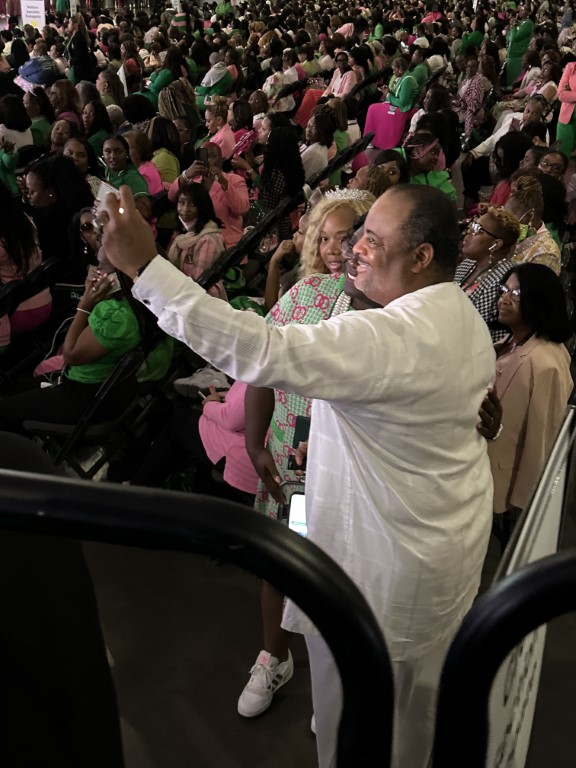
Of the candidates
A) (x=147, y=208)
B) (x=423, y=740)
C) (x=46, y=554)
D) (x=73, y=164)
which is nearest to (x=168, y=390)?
(x=147, y=208)

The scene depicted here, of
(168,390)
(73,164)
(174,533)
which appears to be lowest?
(168,390)

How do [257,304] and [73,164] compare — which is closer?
[257,304]

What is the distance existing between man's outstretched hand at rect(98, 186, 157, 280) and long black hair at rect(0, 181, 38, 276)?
270 cm

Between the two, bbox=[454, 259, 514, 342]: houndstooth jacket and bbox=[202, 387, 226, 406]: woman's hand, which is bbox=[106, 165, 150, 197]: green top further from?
bbox=[454, 259, 514, 342]: houndstooth jacket

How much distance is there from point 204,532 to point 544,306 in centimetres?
203

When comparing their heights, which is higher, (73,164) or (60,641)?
(60,641)

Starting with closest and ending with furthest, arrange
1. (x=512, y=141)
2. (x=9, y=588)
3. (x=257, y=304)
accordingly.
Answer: (x=9, y=588), (x=257, y=304), (x=512, y=141)

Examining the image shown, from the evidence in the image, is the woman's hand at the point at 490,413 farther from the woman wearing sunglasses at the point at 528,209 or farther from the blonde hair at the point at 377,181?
the blonde hair at the point at 377,181

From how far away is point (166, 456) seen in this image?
2869mm

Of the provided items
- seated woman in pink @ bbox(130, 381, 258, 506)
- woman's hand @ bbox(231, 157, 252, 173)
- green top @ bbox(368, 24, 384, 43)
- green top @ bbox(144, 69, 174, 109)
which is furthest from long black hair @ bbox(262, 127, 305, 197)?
green top @ bbox(368, 24, 384, 43)

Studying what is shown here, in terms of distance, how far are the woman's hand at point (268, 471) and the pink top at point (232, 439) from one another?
1.04 ft

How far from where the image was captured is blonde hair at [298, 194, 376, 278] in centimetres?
212

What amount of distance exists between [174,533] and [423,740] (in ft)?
4.51

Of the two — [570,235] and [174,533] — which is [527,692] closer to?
[174,533]
